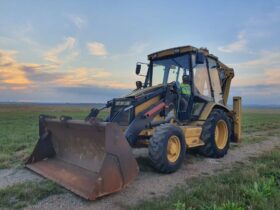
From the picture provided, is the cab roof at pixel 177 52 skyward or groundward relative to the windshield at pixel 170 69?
skyward

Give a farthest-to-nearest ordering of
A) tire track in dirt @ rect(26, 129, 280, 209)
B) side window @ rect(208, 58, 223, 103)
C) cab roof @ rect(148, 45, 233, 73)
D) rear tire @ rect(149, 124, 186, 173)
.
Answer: side window @ rect(208, 58, 223, 103) → cab roof @ rect(148, 45, 233, 73) → rear tire @ rect(149, 124, 186, 173) → tire track in dirt @ rect(26, 129, 280, 209)

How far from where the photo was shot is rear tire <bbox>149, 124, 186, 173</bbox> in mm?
5914

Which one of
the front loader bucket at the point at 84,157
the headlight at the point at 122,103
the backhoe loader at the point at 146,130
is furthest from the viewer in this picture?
the headlight at the point at 122,103

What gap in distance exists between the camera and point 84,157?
594cm

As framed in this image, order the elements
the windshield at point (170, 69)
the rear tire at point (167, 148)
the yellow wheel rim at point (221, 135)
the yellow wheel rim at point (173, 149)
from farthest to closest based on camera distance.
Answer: the yellow wheel rim at point (221, 135) → the windshield at point (170, 69) → the yellow wheel rim at point (173, 149) → the rear tire at point (167, 148)

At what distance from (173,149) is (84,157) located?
1.91 metres

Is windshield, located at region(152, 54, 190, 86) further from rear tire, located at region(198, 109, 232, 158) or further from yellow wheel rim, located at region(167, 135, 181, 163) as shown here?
yellow wheel rim, located at region(167, 135, 181, 163)

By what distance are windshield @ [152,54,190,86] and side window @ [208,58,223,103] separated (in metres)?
1.16

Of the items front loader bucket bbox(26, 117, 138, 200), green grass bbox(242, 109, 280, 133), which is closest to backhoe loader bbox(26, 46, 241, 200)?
front loader bucket bbox(26, 117, 138, 200)

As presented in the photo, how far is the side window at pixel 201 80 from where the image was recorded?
7.89m

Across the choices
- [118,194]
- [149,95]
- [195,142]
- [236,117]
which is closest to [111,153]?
[118,194]

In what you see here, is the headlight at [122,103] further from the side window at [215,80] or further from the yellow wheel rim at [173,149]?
the side window at [215,80]

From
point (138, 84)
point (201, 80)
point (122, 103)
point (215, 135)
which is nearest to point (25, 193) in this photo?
point (122, 103)

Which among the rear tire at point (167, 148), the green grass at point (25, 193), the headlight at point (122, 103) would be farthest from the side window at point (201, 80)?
the green grass at point (25, 193)
